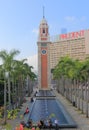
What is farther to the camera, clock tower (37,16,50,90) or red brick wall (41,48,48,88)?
red brick wall (41,48,48,88)

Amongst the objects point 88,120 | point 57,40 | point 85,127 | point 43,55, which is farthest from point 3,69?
point 57,40

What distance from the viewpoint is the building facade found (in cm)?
10694

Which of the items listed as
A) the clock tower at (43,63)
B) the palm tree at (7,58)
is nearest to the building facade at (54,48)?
the clock tower at (43,63)

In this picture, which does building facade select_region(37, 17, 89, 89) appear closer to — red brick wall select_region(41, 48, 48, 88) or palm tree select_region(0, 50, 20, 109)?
red brick wall select_region(41, 48, 48, 88)

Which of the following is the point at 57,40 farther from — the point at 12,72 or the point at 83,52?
the point at 12,72

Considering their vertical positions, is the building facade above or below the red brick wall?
above

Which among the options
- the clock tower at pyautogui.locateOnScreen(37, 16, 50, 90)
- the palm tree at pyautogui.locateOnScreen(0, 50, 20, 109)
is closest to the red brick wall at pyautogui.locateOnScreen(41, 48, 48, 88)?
the clock tower at pyautogui.locateOnScreen(37, 16, 50, 90)

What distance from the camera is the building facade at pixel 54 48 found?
4210 inches

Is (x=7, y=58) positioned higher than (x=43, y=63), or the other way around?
(x=43, y=63)

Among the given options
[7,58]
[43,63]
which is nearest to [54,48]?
[43,63]

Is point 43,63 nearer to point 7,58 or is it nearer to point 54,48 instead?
point 7,58

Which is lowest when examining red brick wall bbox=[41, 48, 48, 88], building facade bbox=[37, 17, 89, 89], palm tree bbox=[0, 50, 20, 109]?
palm tree bbox=[0, 50, 20, 109]

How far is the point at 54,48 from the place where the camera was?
611 ft

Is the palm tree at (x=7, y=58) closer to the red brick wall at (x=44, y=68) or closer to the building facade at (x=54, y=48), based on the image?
the building facade at (x=54, y=48)
